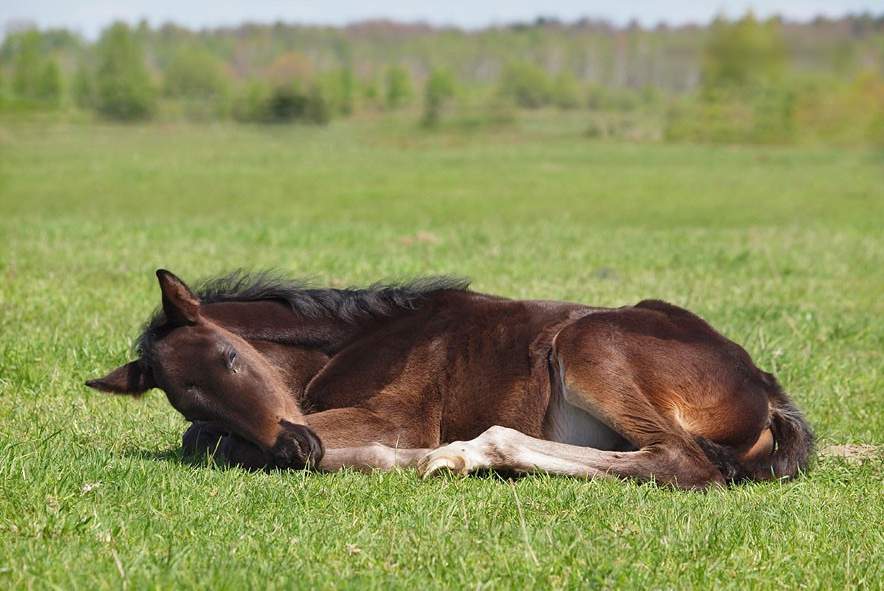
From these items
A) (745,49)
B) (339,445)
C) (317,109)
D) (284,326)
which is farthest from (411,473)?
(317,109)

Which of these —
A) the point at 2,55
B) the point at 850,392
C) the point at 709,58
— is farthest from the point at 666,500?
the point at 2,55

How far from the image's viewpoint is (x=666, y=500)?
4875 mm

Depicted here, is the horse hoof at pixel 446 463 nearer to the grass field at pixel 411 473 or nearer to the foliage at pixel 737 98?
the grass field at pixel 411 473

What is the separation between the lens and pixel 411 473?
5.25 m

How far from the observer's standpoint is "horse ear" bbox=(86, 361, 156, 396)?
17.7ft

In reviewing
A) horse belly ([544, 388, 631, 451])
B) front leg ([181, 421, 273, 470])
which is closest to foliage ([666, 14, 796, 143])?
horse belly ([544, 388, 631, 451])

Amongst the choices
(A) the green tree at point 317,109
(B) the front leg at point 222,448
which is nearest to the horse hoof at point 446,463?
(B) the front leg at point 222,448

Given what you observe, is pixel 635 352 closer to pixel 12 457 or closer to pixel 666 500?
pixel 666 500

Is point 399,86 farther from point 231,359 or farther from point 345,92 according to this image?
point 231,359

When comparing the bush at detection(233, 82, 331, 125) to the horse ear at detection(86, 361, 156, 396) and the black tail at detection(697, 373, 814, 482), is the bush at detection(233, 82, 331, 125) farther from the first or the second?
the black tail at detection(697, 373, 814, 482)

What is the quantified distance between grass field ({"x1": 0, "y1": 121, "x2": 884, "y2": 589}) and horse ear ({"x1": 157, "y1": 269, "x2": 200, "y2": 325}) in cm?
70

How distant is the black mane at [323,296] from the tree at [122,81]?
60453 mm

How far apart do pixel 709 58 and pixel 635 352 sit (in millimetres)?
41178

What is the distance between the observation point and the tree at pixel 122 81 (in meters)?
64.3
